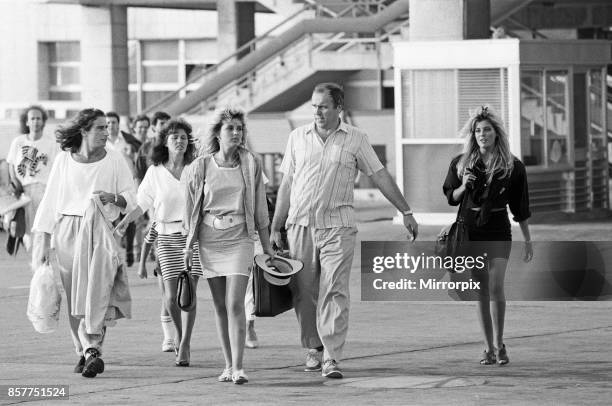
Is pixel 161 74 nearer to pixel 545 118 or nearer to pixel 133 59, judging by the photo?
pixel 133 59

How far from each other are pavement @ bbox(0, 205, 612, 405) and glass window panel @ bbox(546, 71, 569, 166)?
892 centimetres

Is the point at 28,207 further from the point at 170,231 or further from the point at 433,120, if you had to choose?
the point at 433,120

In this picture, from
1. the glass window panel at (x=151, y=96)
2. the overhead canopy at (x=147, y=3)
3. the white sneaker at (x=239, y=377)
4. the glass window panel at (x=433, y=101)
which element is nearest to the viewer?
the white sneaker at (x=239, y=377)

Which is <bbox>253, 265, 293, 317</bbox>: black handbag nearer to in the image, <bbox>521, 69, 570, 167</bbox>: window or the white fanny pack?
the white fanny pack

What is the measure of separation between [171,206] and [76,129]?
0.94m

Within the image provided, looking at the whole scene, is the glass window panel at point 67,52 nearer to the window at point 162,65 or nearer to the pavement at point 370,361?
the window at point 162,65

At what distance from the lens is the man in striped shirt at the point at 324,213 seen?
35.6 feet

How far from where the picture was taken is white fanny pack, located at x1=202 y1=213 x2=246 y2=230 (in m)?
10.7

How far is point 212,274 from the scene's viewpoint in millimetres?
10711

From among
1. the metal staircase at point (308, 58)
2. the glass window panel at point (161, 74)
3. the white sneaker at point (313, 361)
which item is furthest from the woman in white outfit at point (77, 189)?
the glass window panel at point (161, 74)

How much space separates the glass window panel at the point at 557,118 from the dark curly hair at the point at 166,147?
484 inches

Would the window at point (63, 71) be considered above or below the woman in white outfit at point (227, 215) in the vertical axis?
above

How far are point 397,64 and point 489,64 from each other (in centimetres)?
134

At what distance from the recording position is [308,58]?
1330 inches
